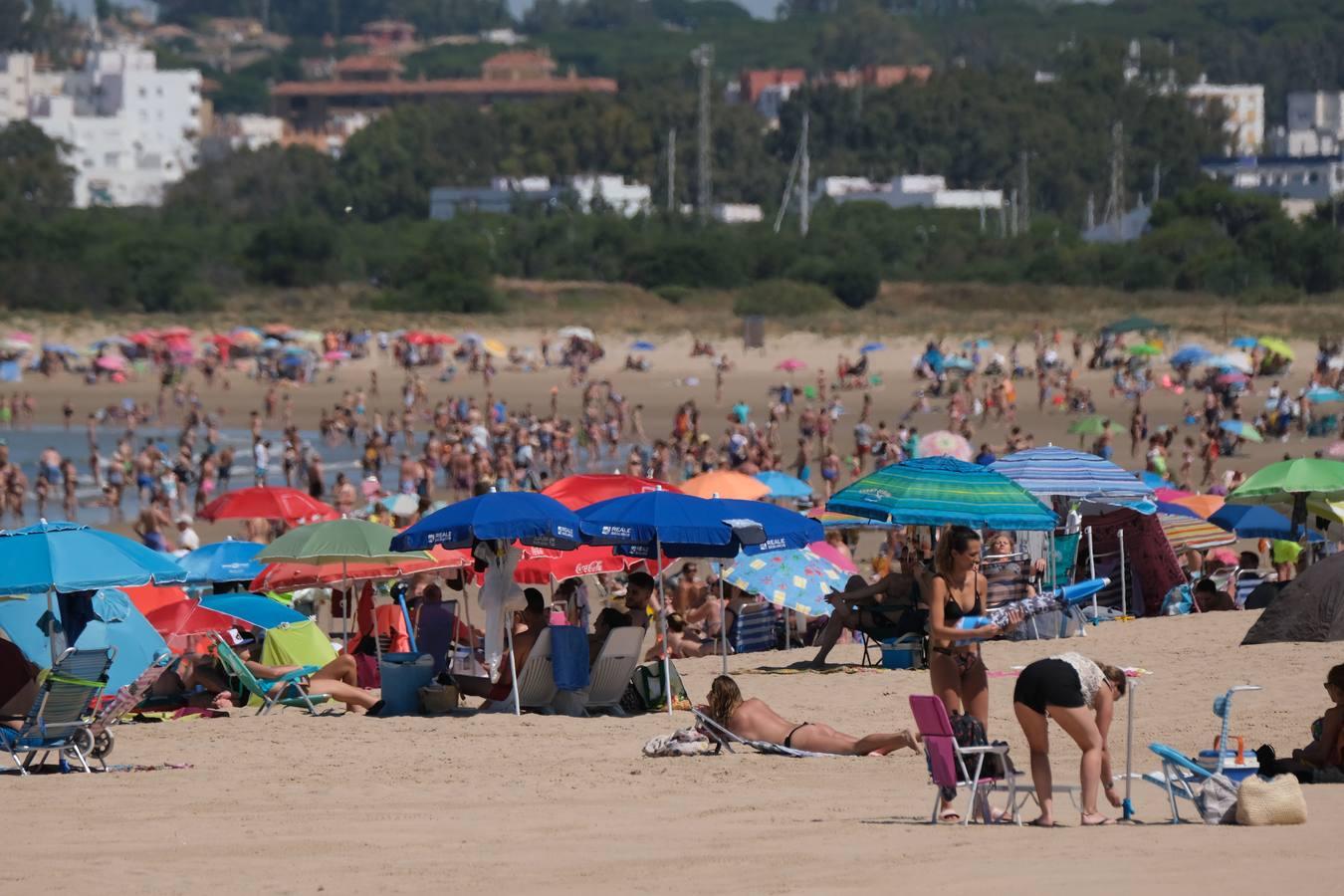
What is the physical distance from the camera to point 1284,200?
87.4m

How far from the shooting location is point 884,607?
10984mm

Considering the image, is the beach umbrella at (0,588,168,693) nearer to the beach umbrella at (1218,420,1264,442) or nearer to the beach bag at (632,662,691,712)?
the beach bag at (632,662,691,712)

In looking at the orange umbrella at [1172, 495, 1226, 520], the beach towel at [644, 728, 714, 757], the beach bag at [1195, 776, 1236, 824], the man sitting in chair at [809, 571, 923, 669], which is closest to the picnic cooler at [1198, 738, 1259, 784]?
the beach bag at [1195, 776, 1236, 824]

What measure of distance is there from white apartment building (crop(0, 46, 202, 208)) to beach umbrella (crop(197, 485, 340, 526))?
98002 mm

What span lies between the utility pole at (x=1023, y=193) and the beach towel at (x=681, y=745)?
3336 inches

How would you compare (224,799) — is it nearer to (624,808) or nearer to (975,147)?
(624,808)

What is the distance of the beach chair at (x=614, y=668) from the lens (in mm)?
9820

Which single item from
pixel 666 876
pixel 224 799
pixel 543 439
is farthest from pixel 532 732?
pixel 543 439

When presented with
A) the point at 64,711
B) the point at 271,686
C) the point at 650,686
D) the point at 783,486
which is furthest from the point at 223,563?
the point at 783,486

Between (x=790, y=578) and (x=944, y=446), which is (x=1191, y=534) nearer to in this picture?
(x=790, y=578)

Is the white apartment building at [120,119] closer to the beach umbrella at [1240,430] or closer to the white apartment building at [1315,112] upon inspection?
the white apartment building at [1315,112]

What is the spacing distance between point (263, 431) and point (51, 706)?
28147 mm

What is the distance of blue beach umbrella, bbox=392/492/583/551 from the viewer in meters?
9.66

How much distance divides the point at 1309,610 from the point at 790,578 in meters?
3.01
